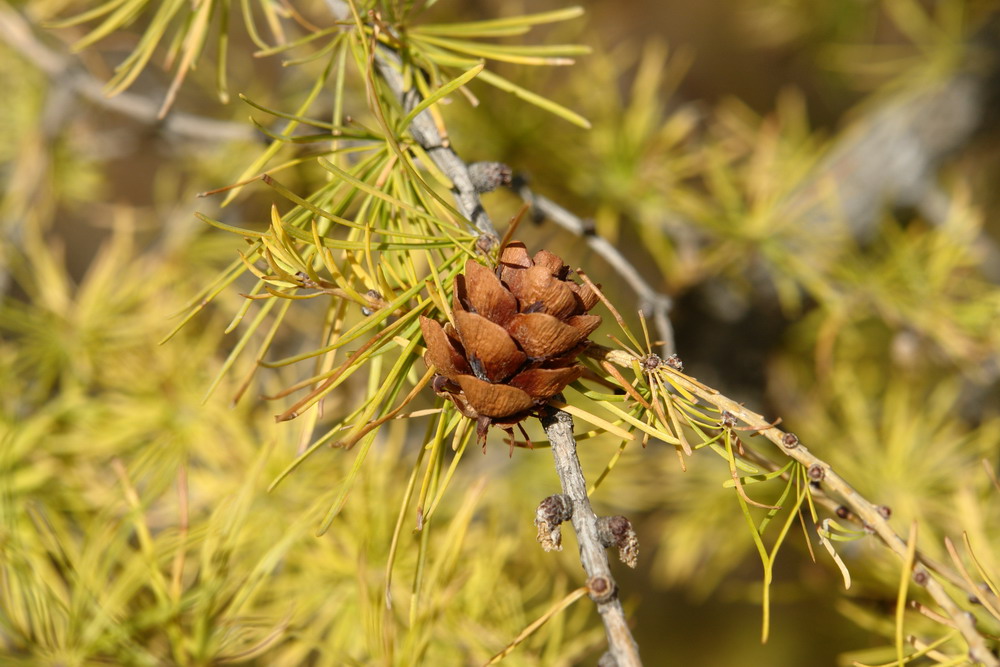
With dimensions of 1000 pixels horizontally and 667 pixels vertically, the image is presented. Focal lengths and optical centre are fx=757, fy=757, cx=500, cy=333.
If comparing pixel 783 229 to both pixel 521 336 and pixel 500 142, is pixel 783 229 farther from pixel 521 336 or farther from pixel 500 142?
pixel 521 336

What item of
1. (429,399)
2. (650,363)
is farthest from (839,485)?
(429,399)

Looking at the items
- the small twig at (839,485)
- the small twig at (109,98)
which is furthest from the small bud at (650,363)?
the small twig at (109,98)

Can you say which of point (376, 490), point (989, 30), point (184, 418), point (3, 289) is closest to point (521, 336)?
point (376, 490)

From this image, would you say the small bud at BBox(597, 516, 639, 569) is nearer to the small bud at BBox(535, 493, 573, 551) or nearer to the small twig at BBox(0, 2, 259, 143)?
the small bud at BBox(535, 493, 573, 551)

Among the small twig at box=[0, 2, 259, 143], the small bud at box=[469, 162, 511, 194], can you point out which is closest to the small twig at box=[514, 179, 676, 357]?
the small bud at box=[469, 162, 511, 194]

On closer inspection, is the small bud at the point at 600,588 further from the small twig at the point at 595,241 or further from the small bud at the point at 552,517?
the small twig at the point at 595,241

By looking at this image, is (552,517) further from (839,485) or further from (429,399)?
(429,399)

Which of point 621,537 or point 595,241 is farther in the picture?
point 595,241

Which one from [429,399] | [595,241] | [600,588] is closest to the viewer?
[600,588]
